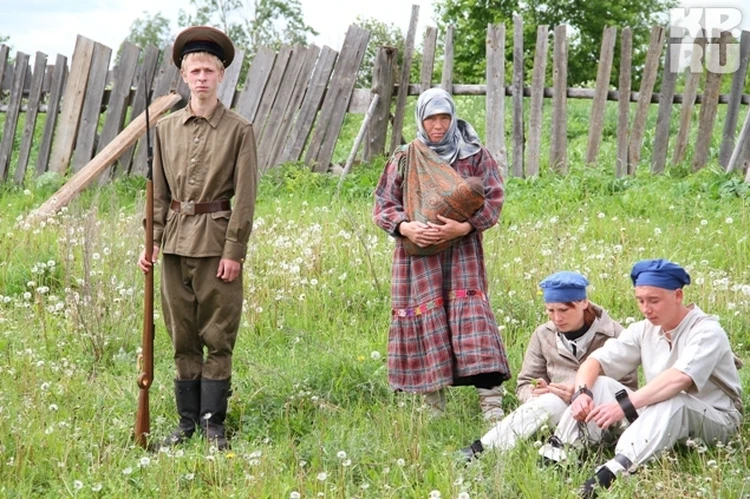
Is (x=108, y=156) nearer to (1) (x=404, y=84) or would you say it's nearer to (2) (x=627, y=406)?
(1) (x=404, y=84)

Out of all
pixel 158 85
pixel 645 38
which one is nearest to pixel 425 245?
pixel 158 85

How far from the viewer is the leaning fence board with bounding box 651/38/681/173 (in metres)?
10.6

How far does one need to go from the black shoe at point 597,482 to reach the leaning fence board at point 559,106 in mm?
6781

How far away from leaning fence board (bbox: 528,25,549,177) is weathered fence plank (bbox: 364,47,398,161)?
1.51 meters

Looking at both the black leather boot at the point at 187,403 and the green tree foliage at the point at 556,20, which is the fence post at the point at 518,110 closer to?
the black leather boot at the point at 187,403

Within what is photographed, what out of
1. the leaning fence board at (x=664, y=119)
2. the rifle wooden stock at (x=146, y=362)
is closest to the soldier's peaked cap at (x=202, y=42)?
the rifle wooden stock at (x=146, y=362)

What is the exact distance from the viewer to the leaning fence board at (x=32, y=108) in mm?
12789

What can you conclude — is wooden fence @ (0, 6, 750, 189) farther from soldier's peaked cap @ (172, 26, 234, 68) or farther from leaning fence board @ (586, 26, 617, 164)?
soldier's peaked cap @ (172, 26, 234, 68)

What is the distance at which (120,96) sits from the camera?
12.1 metres

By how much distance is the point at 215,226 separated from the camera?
16.1 feet

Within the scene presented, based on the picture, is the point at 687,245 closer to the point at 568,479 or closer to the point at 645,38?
the point at 568,479

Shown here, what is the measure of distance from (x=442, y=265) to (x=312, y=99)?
21.4 feet

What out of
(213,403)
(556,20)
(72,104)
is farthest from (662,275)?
(556,20)

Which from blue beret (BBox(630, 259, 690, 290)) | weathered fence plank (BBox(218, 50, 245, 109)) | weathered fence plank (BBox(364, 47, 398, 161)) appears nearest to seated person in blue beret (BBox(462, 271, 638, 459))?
blue beret (BBox(630, 259, 690, 290))
